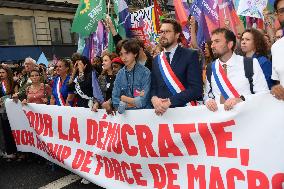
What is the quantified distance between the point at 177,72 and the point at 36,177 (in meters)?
2.69

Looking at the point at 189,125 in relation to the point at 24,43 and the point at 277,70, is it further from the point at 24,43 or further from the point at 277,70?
the point at 24,43

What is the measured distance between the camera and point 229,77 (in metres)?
3.49

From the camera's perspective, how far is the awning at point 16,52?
73.4 feet

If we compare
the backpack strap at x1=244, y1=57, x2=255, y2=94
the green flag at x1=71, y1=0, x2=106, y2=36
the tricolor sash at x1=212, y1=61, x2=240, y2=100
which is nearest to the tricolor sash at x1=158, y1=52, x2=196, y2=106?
the tricolor sash at x1=212, y1=61, x2=240, y2=100

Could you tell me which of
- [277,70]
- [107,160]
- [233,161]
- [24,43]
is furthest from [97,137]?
[24,43]

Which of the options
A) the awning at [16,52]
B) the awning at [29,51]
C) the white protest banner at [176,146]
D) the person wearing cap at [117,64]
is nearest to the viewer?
the white protest banner at [176,146]

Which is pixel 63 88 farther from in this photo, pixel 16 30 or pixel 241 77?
pixel 16 30

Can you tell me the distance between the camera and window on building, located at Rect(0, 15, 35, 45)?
23.7 meters

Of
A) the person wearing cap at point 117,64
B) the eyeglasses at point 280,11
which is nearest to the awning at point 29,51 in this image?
the person wearing cap at point 117,64

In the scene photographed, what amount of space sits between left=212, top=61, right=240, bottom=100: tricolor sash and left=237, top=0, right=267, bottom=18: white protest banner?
3.00 m

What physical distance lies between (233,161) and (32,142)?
353 cm

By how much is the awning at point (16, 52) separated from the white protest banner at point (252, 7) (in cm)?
1864

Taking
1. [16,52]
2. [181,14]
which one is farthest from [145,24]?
[16,52]

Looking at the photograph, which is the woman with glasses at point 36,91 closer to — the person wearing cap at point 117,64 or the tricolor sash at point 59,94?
the tricolor sash at point 59,94
